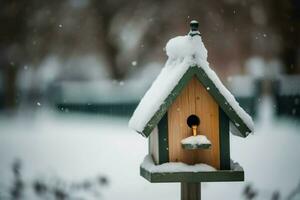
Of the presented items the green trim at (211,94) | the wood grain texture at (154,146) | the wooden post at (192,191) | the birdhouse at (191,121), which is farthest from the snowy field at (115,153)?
the green trim at (211,94)

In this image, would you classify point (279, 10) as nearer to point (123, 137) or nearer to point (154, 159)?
point (123, 137)

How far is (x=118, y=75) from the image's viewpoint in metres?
5.33

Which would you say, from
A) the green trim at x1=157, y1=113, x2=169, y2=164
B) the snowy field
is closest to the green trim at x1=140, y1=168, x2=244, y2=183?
the green trim at x1=157, y1=113, x2=169, y2=164

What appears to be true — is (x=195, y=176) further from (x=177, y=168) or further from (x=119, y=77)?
(x=119, y=77)

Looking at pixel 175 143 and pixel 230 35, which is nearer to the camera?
pixel 175 143

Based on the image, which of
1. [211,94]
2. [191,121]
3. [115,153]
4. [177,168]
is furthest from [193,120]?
[115,153]

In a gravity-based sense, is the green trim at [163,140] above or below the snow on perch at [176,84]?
below

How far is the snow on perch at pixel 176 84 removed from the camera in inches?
90.9

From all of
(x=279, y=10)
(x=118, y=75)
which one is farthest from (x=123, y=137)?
(x=279, y=10)

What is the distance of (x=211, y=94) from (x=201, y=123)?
6.5 inches

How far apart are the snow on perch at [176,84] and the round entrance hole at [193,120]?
0.15 m

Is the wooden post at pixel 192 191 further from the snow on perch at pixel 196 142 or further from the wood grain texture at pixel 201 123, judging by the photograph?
the snow on perch at pixel 196 142

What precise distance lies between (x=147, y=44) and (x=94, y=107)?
37.7 inches

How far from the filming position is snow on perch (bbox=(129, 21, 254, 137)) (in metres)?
2.31
